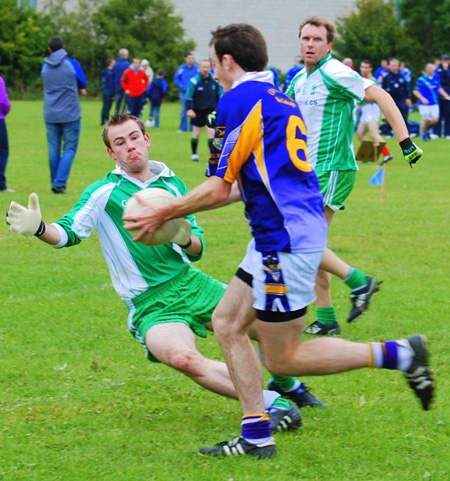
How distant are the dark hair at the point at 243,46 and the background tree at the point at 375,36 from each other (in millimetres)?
45975

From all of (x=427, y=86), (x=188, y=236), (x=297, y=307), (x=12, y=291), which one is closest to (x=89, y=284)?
(x=12, y=291)

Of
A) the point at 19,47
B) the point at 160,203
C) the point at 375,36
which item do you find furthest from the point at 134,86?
the point at 375,36

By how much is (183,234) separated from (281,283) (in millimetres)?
699

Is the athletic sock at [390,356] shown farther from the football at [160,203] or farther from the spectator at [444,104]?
the spectator at [444,104]

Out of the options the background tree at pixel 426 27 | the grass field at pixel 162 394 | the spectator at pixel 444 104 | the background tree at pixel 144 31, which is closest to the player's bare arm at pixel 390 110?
the grass field at pixel 162 394

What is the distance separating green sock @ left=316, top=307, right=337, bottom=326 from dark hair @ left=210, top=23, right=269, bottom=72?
3.01 m

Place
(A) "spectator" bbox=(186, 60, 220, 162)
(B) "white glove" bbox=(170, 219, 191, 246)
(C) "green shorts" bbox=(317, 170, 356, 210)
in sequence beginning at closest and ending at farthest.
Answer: (B) "white glove" bbox=(170, 219, 191, 246) → (C) "green shorts" bbox=(317, 170, 356, 210) → (A) "spectator" bbox=(186, 60, 220, 162)

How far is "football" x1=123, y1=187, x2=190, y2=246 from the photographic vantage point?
4191 mm

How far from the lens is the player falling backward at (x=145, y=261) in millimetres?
4816

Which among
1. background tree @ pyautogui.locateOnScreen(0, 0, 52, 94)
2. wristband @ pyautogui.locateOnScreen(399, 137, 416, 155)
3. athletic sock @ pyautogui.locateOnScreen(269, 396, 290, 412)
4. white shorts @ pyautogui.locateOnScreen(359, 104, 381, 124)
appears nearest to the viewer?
athletic sock @ pyautogui.locateOnScreen(269, 396, 290, 412)

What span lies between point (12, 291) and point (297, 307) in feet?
14.7

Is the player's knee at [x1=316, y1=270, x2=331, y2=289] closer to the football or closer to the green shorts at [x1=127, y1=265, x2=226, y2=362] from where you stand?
the green shorts at [x1=127, y1=265, x2=226, y2=362]

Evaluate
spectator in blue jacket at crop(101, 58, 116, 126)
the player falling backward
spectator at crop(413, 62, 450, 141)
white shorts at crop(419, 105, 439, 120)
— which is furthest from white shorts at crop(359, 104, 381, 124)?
the player falling backward

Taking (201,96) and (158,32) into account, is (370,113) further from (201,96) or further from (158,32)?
(158,32)
